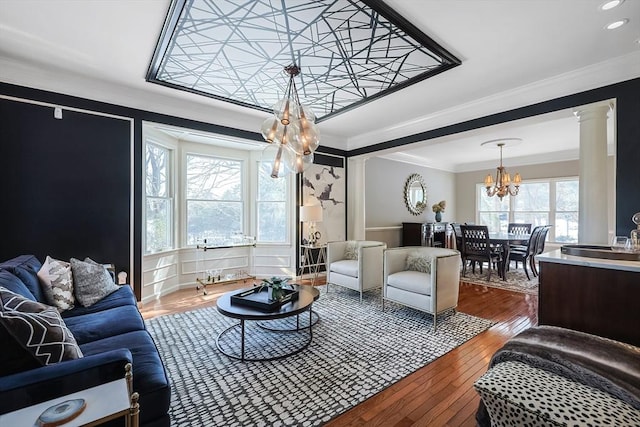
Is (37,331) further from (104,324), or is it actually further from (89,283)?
(89,283)

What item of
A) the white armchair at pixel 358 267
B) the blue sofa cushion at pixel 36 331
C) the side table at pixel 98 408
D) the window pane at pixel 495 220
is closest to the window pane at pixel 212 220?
the white armchair at pixel 358 267

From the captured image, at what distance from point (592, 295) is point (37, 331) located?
3.35 metres

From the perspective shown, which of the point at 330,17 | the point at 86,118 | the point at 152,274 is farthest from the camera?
the point at 152,274

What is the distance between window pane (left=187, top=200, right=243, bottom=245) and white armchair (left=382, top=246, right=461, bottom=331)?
9.93 feet

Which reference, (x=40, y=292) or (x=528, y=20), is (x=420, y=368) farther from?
(x=40, y=292)

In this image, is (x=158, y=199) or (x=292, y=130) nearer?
(x=292, y=130)

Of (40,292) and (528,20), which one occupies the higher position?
A: (528,20)

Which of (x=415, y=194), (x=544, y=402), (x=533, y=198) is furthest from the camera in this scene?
(x=415, y=194)

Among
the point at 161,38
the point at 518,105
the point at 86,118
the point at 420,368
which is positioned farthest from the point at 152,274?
the point at 518,105

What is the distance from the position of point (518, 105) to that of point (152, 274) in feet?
17.7

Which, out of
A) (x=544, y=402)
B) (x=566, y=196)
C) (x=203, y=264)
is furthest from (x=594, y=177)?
(x=203, y=264)

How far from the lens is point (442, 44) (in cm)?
257

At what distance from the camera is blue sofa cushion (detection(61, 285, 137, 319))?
238 cm

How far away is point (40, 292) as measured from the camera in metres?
2.32
